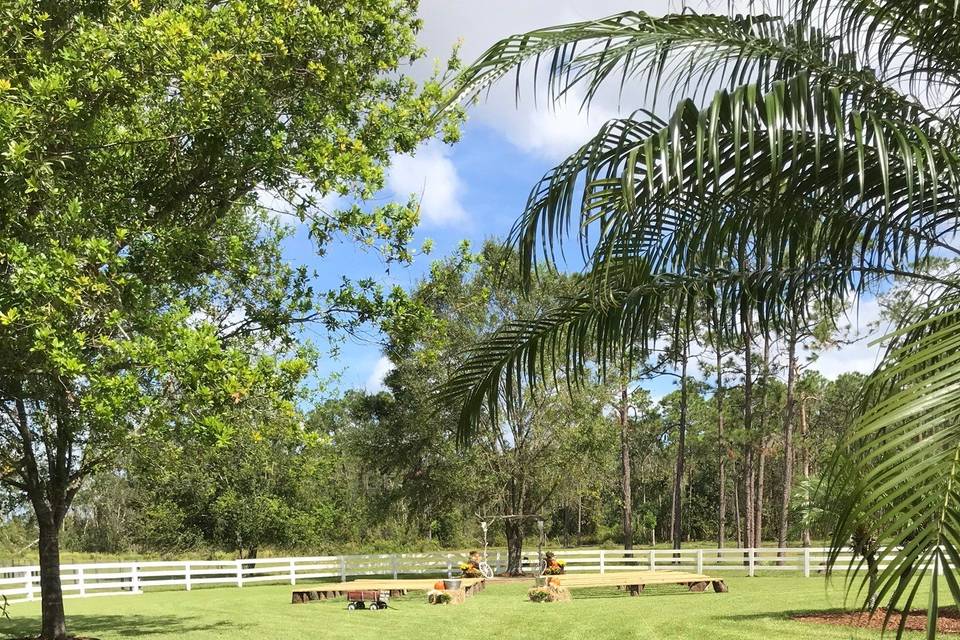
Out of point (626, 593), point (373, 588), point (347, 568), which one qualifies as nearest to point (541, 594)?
point (626, 593)

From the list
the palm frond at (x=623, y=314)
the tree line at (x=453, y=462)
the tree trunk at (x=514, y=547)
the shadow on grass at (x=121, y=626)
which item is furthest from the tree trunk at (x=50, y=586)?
the tree trunk at (x=514, y=547)

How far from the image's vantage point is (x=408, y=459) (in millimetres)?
27594

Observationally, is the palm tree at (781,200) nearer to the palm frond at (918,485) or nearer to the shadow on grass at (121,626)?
the palm frond at (918,485)

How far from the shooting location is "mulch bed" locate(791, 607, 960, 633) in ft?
35.3

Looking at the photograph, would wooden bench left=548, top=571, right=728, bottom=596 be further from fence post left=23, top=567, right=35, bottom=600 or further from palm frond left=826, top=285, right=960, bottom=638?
palm frond left=826, top=285, right=960, bottom=638

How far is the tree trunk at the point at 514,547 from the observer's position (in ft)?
86.7

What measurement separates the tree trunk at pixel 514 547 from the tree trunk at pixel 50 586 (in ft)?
51.4

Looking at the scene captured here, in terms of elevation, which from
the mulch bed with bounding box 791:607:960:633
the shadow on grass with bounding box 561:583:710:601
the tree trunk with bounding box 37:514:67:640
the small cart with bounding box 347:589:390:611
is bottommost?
the shadow on grass with bounding box 561:583:710:601

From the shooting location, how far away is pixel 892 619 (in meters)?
10.9

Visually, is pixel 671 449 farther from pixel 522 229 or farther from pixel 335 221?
pixel 522 229

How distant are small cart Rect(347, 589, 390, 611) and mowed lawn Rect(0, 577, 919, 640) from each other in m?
0.31

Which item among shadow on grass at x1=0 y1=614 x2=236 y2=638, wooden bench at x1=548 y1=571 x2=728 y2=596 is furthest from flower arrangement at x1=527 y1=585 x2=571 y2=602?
shadow on grass at x1=0 y1=614 x2=236 y2=638

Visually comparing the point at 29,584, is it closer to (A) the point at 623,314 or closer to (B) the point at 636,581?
(B) the point at 636,581

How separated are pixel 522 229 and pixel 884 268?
2.23 m
